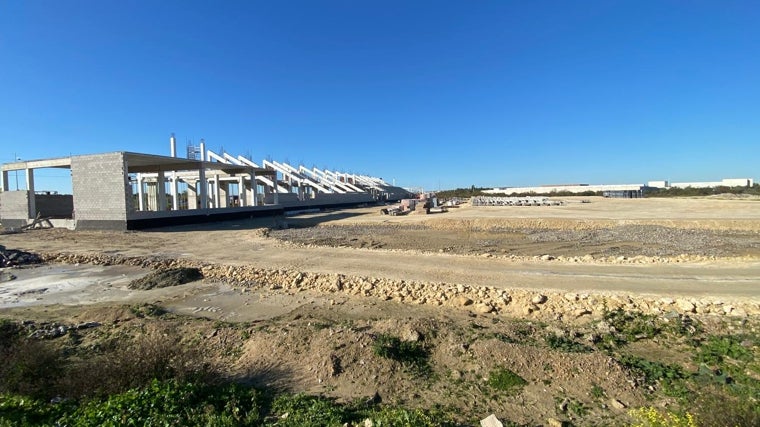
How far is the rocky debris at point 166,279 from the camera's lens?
→ 10906 millimetres

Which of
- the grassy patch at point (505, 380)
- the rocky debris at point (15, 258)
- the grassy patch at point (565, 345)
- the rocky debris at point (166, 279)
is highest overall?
the rocky debris at point (15, 258)

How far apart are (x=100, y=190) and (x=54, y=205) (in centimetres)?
1345

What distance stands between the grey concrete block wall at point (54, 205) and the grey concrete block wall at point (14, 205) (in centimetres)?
131

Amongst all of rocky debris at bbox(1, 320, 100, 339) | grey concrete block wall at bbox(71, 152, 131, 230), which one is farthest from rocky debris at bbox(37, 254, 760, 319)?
grey concrete block wall at bbox(71, 152, 131, 230)

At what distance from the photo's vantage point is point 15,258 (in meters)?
15.1

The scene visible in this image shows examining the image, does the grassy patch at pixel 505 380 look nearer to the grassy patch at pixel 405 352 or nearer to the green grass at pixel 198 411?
the grassy patch at pixel 405 352

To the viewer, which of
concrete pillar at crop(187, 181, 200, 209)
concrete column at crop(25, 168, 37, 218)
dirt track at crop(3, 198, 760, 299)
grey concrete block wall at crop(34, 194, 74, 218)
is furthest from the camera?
concrete pillar at crop(187, 181, 200, 209)

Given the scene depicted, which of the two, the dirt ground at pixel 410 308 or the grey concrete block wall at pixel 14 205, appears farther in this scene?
the grey concrete block wall at pixel 14 205

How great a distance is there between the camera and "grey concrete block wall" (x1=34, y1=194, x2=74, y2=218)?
3416cm

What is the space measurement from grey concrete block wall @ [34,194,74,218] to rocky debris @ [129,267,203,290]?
30.9 metres

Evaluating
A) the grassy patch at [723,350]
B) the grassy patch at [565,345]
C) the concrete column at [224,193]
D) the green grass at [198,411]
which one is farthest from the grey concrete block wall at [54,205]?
the grassy patch at [723,350]

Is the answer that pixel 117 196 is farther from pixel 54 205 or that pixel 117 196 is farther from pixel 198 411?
pixel 198 411

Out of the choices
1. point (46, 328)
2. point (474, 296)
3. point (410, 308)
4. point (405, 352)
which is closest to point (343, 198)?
point (474, 296)

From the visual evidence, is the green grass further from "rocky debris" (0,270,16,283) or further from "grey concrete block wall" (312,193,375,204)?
"grey concrete block wall" (312,193,375,204)
